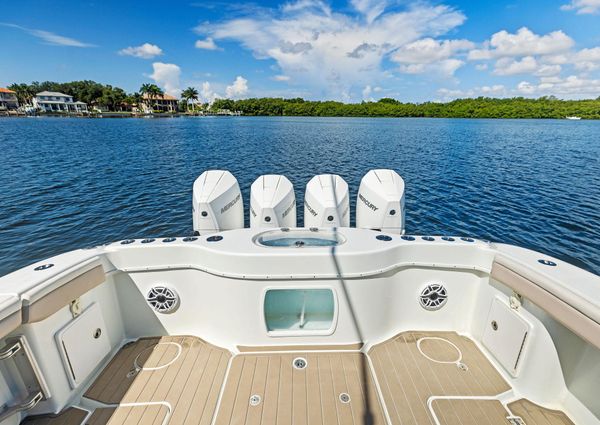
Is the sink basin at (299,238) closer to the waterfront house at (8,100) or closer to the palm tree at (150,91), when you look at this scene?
the palm tree at (150,91)

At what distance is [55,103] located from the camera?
70.9 m

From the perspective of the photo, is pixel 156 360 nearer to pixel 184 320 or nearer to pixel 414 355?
pixel 184 320

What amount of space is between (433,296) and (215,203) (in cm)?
298

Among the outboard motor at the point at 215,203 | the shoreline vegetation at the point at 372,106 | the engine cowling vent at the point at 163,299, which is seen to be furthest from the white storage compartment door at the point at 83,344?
the shoreline vegetation at the point at 372,106

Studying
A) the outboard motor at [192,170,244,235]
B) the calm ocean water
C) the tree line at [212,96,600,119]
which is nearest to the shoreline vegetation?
the tree line at [212,96,600,119]

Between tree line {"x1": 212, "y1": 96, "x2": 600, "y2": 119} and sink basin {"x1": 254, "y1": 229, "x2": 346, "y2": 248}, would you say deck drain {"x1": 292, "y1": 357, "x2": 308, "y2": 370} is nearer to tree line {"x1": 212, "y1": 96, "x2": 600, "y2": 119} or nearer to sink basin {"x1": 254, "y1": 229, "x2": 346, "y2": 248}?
sink basin {"x1": 254, "y1": 229, "x2": 346, "y2": 248}

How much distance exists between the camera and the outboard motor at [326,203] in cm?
409

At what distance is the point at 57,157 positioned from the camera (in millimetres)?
16344

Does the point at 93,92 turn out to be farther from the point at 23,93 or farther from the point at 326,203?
the point at 326,203

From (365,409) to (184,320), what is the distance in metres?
1.74

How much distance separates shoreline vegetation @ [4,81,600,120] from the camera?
7088 centimetres

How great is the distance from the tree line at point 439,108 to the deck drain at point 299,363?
3386 inches

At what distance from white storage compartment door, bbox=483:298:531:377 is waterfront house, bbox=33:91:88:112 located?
94963 mm

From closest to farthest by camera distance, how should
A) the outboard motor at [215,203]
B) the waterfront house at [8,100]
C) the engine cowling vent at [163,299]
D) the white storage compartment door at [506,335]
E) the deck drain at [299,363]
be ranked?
the white storage compartment door at [506,335], the deck drain at [299,363], the engine cowling vent at [163,299], the outboard motor at [215,203], the waterfront house at [8,100]
